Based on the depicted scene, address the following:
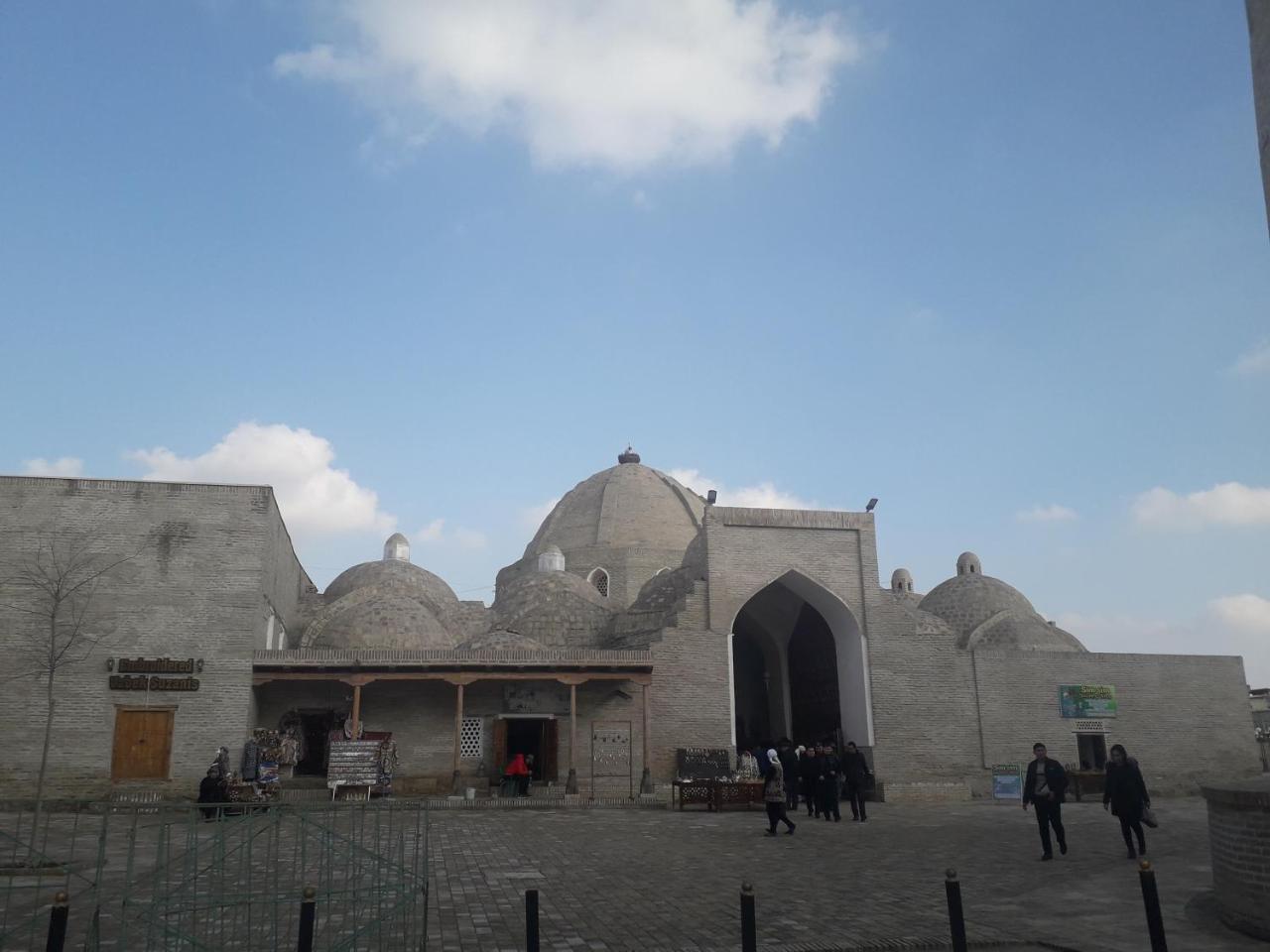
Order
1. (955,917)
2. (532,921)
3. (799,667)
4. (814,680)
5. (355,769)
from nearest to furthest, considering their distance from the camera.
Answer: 1. (532,921)
2. (955,917)
3. (355,769)
4. (814,680)
5. (799,667)

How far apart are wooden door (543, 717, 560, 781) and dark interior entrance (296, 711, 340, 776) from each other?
14.1ft

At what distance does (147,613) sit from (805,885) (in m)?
14.3

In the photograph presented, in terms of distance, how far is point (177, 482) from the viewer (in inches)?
766

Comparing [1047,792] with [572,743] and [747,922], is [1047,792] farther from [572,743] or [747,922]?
[572,743]

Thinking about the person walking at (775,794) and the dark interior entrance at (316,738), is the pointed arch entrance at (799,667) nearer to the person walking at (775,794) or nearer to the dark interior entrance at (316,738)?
the person walking at (775,794)

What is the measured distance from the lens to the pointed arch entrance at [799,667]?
906 inches

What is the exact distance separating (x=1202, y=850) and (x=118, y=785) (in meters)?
16.9

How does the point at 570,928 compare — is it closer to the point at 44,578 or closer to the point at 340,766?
the point at 340,766

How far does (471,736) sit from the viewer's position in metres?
21.2

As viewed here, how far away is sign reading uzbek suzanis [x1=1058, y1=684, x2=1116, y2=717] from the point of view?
23.8 m

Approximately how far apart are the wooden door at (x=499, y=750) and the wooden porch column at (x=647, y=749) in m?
2.93

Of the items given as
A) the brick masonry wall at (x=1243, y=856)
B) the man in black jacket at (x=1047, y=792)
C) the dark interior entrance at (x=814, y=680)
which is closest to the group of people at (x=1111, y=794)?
the man in black jacket at (x=1047, y=792)

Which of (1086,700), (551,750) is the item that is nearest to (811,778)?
(551,750)

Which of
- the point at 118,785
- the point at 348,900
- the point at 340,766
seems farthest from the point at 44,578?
the point at 348,900
